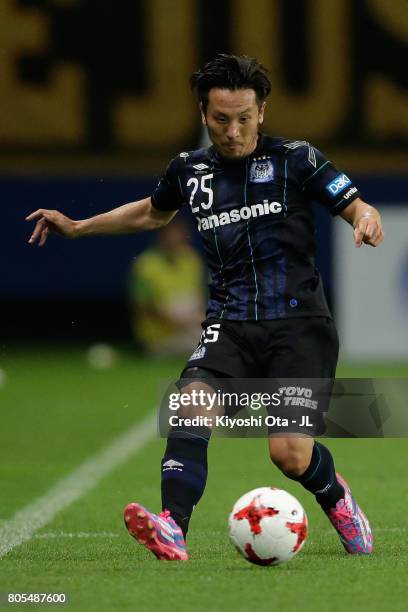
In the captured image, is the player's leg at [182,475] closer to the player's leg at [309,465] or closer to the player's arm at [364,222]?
the player's leg at [309,465]

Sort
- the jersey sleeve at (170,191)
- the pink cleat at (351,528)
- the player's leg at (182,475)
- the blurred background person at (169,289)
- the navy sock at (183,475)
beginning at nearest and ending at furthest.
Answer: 1. the player's leg at (182,475)
2. the navy sock at (183,475)
3. the pink cleat at (351,528)
4. the jersey sleeve at (170,191)
5. the blurred background person at (169,289)

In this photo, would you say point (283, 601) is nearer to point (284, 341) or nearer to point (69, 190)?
point (284, 341)

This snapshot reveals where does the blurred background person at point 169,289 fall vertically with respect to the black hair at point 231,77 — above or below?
below

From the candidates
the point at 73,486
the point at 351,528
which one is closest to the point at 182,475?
the point at 351,528

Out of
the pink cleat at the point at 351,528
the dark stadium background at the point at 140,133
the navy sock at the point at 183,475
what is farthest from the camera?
the dark stadium background at the point at 140,133

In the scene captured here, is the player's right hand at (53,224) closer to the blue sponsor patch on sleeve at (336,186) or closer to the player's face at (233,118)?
the player's face at (233,118)

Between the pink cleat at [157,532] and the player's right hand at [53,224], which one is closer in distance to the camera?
the pink cleat at [157,532]

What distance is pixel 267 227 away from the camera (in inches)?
225

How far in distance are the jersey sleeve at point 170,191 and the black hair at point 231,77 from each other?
35 centimetres

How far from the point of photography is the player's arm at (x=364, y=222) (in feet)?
17.4

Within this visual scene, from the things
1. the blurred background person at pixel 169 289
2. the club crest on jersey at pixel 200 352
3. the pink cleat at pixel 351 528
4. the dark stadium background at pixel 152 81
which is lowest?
the blurred background person at pixel 169 289

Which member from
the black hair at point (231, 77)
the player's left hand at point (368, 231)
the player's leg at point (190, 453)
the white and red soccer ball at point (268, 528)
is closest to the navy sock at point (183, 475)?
the player's leg at point (190, 453)

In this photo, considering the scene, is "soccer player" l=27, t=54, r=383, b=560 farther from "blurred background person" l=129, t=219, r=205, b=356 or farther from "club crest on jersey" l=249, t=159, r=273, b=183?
"blurred background person" l=129, t=219, r=205, b=356

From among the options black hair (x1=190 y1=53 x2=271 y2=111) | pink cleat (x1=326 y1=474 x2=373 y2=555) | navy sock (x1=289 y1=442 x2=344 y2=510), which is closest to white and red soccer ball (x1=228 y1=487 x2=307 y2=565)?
navy sock (x1=289 y1=442 x2=344 y2=510)
